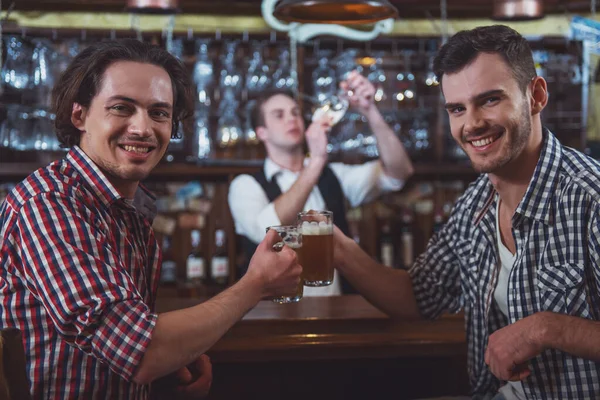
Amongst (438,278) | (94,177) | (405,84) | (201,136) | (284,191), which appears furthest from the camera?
(405,84)

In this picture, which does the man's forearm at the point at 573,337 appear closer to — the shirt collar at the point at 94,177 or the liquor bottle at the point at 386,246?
the shirt collar at the point at 94,177

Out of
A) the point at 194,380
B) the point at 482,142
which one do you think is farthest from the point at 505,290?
the point at 194,380

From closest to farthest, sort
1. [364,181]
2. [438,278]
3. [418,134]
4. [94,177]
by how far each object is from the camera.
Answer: [94,177], [438,278], [364,181], [418,134]

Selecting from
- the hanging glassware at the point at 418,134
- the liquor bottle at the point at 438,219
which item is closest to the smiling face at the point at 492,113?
the hanging glassware at the point at 418,134

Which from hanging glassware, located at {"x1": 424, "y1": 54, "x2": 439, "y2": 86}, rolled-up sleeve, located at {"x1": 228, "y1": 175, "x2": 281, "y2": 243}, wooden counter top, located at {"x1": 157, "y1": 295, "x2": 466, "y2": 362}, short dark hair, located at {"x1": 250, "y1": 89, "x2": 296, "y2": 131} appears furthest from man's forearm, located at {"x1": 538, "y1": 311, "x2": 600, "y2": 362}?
hanging glassware, located at {"x1": 424, "y1": 54, "x2": 439, "y2": 86}

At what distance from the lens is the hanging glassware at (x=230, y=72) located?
14.6 ft

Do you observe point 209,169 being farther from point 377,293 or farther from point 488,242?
point 488,242

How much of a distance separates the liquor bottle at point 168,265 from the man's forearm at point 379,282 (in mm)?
2524

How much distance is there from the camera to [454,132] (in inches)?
79.0

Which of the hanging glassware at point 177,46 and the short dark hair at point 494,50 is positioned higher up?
the hanging glassware at point 177,46

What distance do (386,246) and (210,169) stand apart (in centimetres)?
129

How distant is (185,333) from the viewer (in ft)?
4.95

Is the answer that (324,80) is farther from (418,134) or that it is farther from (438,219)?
(438,219)

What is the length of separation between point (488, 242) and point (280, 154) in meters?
2.15
